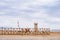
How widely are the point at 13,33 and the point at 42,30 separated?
424 centimetres

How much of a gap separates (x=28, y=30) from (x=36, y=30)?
3.82 feet

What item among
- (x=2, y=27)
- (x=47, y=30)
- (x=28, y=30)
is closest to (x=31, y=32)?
(x=28, y=30)

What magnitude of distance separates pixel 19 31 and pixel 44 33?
144 inches

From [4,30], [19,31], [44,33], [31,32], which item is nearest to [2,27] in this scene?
[4,30]

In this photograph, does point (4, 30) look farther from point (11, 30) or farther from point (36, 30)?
point (36, 30)

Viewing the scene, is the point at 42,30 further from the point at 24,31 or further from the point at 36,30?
the point at 24,31

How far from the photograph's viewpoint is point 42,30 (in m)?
27.9

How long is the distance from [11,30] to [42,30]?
451 cm

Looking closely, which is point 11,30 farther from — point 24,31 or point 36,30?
point 36,30

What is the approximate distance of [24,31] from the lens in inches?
1078

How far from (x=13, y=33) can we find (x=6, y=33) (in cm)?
100

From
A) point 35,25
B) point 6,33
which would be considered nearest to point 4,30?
point 6,33

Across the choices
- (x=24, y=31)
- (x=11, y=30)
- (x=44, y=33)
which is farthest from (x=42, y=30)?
(x=11, y=30)

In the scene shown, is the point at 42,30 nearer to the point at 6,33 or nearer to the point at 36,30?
the point at 36,30
